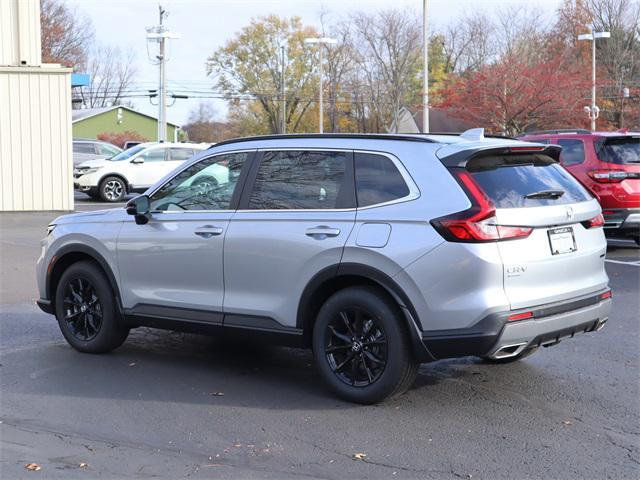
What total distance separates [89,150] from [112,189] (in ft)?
27.2

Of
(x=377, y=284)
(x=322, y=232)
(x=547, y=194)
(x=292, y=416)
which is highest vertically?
(x=547, y=194)

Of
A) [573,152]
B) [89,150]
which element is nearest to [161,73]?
[89,150]

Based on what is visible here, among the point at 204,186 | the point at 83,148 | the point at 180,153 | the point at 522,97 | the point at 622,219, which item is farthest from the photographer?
the point at 522,97

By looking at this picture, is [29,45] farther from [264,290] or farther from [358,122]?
[358,122]

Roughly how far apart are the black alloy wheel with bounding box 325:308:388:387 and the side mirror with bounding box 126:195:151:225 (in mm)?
1901

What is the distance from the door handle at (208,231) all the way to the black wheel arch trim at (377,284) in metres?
0.90

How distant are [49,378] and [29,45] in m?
15.9

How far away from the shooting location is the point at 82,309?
23.7ft

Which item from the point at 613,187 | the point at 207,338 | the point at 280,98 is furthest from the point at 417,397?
the point at 280,98

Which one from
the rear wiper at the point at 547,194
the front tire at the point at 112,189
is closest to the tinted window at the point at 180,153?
the front tire at the point at 112,189

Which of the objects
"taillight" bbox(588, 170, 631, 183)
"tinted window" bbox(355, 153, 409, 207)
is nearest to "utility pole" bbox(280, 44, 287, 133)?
"taillight" bbox(588, 170, 631, 183)

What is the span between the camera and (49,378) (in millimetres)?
6426

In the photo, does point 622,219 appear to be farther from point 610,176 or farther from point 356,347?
point 356,347

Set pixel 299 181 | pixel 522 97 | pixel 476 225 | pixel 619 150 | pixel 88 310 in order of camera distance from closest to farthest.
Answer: pixel 476 225, pixel 299 181, pixel 88 310, pixel 619 150, pixel 522 97
